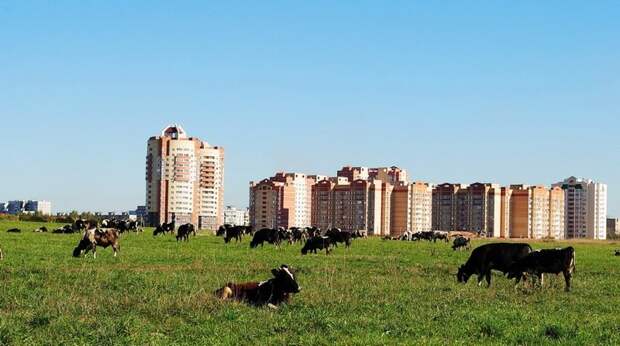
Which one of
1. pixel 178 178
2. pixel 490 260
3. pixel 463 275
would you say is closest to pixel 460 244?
pixel 463 275

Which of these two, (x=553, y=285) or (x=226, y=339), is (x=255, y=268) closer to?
(x=553, y=285)

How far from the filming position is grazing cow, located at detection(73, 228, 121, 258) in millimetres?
33531

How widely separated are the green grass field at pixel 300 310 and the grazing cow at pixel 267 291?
0.37 meters

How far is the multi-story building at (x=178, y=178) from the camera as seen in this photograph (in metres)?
159

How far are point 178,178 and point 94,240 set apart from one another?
419 feet

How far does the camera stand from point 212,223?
6732 inches

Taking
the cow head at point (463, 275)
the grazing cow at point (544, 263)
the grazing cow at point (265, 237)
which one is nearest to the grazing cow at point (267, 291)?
the grazing cow at point (544, 263)

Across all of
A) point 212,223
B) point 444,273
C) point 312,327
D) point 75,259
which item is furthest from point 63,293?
point 212,223

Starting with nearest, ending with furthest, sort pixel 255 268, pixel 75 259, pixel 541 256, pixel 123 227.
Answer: pixel 541 256 < pixel 255 268 < pixel 75 259 < pixel 123 227

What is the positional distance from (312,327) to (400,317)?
210 centimetres

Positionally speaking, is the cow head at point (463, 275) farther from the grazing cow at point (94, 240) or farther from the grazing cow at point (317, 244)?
the grazing cow at point (317, 244)

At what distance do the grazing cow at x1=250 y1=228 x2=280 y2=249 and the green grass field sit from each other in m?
22.8

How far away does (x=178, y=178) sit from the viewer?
160 m

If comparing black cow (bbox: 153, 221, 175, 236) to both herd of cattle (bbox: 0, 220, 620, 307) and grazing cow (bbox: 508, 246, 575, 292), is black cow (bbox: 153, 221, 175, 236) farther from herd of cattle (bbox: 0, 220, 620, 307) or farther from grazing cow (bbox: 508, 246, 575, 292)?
grazing cow (bbox: 508, 246, 575, 292)
